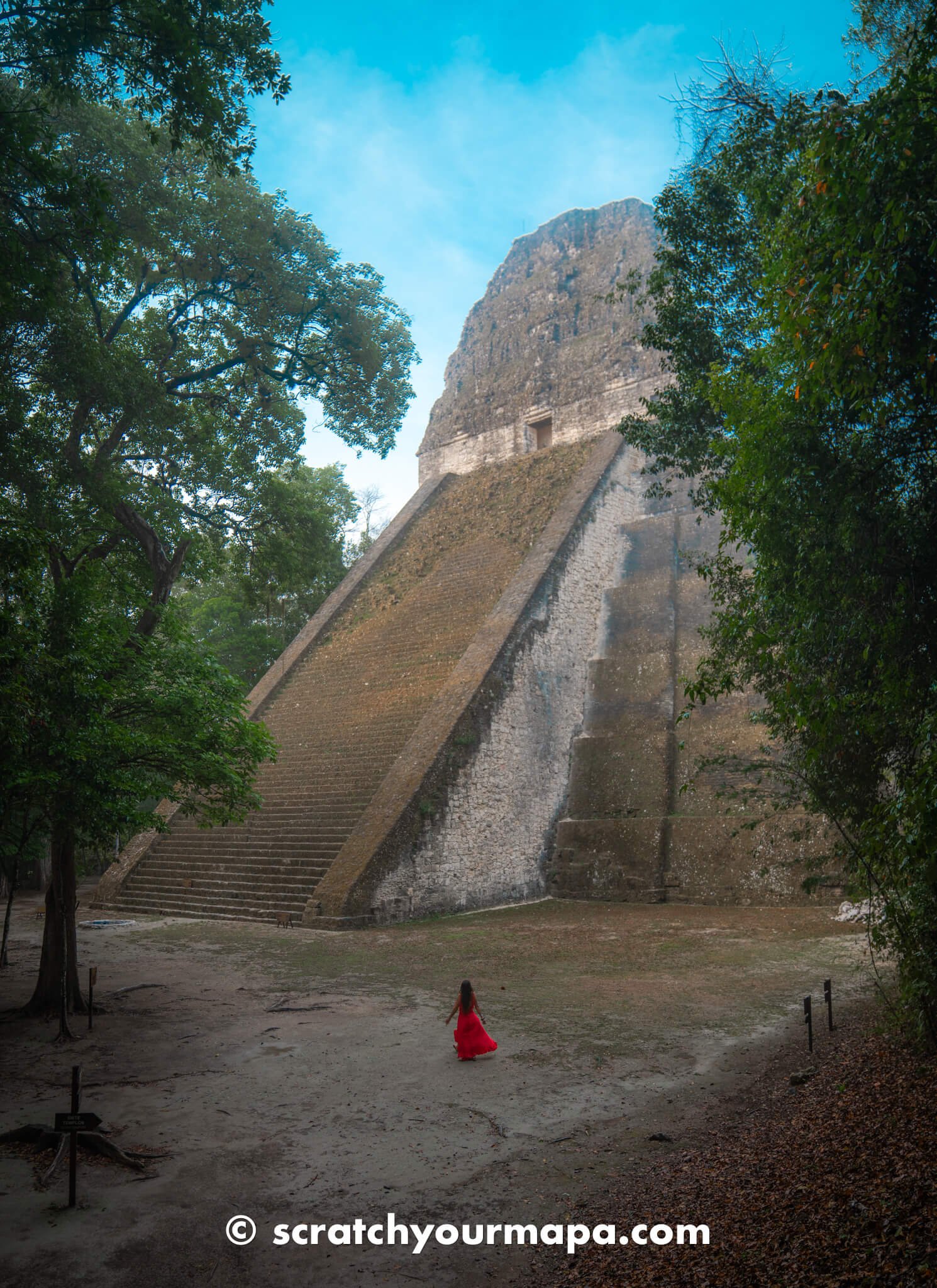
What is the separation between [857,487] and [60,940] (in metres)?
6.93

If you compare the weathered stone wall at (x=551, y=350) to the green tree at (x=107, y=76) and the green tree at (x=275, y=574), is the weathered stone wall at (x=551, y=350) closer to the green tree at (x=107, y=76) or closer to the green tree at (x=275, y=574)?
the green tree at (x=275, y=574)

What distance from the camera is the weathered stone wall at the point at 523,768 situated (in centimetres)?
1199

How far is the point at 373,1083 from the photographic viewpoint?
17.3ft

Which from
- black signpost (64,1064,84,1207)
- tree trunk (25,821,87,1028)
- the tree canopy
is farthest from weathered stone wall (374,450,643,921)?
black signpost (64,1064,84,1207)

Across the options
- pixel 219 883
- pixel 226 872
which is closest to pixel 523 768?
pixel 226 872

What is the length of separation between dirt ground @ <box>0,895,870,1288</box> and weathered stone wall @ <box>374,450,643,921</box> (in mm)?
2069

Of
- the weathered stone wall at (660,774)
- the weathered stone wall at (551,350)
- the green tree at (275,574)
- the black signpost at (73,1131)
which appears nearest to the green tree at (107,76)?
the green tree at (275,574)

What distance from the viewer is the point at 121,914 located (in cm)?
1283

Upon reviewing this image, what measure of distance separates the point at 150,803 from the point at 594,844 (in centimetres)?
1402

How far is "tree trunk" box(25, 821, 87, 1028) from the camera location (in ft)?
22.8

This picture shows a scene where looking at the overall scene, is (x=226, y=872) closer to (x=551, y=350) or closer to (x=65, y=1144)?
(x=65, y=1144)

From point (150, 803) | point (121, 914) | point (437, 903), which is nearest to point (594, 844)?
point (437, 903)

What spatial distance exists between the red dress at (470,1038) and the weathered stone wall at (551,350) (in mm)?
17390

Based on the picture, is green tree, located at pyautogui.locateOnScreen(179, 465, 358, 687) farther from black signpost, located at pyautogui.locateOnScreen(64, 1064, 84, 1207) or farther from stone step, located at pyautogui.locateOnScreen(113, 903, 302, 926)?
black signpost, located at pyautogui.locateOnScreen(64, 1064, 84, 1207)
